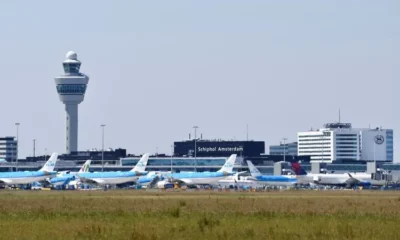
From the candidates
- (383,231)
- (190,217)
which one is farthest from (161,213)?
(383,231)

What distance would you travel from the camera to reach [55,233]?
59031 mm

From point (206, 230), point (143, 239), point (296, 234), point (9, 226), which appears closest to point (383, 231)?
point (296, 234)

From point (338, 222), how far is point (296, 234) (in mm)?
10048

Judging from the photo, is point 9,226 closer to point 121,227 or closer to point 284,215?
point 121,227

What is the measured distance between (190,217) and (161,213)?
17.5 ft

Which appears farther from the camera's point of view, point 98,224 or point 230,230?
point 98,224

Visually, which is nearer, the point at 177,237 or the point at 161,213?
the point at 177,237

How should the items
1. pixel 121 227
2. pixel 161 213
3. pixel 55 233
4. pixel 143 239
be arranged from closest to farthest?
pixel 143 239 → pixel 55 233 → pixel 121 227 → pixel 161 213

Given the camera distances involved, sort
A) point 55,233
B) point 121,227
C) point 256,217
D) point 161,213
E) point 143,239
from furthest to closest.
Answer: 1. point 161,213
2. point 256,217
3. point 121,227
4. point 55,233
5. point 143,239

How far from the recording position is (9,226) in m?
64.2

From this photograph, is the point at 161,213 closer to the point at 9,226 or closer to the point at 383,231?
the point at 9,226

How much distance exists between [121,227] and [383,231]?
15.2 m

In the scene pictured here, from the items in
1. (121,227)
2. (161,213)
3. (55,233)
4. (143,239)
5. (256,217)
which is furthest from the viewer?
(161,213)

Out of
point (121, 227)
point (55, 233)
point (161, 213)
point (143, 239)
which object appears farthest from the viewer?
point (161, 213)
